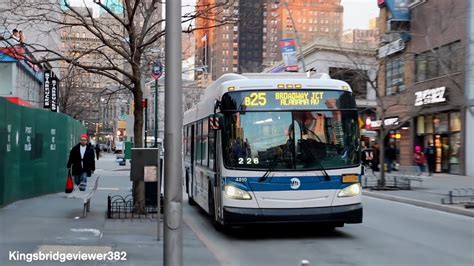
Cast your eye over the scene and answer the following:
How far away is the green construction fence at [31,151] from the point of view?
1348 cm

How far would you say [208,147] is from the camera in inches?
504

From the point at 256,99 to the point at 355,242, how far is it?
3287mm

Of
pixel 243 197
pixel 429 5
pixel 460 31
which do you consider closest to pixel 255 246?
pixel 243 197

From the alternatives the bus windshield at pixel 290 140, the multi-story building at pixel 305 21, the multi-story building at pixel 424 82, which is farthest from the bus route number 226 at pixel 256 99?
the multi-story building at pixel 305 21

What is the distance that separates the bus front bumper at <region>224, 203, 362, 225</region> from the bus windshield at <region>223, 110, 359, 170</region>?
2.57 feet

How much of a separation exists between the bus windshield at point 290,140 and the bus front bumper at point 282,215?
2.57 feet

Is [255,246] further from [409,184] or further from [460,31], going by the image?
[460,31]

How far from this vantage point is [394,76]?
1592 inches

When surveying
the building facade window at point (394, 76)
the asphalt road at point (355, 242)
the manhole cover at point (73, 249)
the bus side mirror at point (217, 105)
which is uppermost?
the building facade window at point (394, 76)

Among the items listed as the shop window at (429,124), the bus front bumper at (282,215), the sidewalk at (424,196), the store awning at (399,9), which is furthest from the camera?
the store awning at (399,9)

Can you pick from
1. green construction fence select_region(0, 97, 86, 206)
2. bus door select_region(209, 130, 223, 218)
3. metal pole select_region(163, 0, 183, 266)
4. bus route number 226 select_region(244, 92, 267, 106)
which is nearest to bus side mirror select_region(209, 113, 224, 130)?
bus door select_region(209, 130, 223, 218)

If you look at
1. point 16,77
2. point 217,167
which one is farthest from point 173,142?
point 16,77

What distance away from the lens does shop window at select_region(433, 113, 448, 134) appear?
112ft

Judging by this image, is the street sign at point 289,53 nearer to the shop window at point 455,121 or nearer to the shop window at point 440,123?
the shop window at point 440,123
